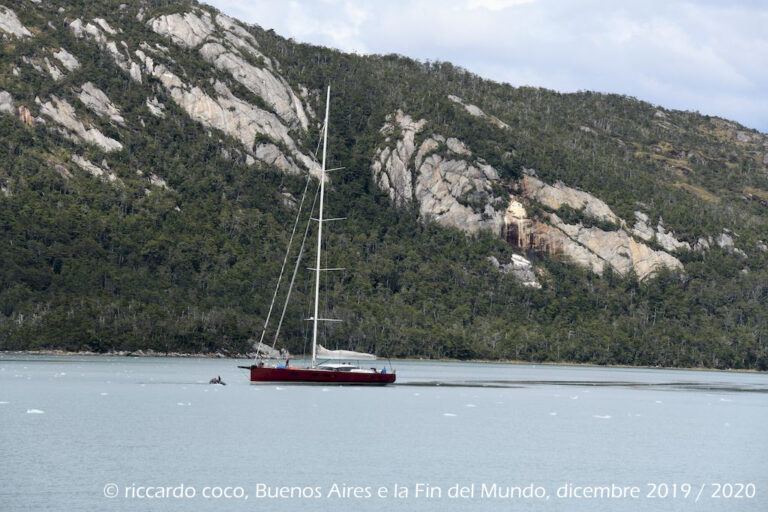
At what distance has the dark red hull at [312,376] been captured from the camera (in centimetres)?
9625

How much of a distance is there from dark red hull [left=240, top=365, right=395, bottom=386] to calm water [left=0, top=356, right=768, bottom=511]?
1362mm

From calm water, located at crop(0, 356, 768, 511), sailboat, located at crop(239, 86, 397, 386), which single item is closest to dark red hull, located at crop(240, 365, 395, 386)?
sailboat, located at crop(239, 86, 397, 386)

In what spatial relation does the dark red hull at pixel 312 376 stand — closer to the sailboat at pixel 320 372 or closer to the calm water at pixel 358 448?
the sailboat at pixel 320 372

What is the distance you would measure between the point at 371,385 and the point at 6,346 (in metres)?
100

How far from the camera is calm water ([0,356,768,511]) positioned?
42.9 metres

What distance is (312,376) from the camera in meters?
98.4

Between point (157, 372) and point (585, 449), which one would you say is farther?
point (157, 372)

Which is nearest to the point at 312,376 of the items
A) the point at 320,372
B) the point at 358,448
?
the point at 320,372

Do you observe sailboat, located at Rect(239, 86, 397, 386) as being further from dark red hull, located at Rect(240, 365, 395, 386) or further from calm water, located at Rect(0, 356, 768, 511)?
Answer: calm water, located at Rect(0, 356, 768, 511)

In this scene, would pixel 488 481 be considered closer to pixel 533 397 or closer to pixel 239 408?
pixel 239 408

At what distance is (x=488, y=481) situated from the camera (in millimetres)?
47562

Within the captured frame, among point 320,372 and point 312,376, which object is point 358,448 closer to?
point 320,372

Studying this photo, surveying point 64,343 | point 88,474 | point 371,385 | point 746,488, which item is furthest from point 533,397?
point 64,343

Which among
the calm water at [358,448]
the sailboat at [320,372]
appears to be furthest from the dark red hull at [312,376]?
the calm water at [358,448]
